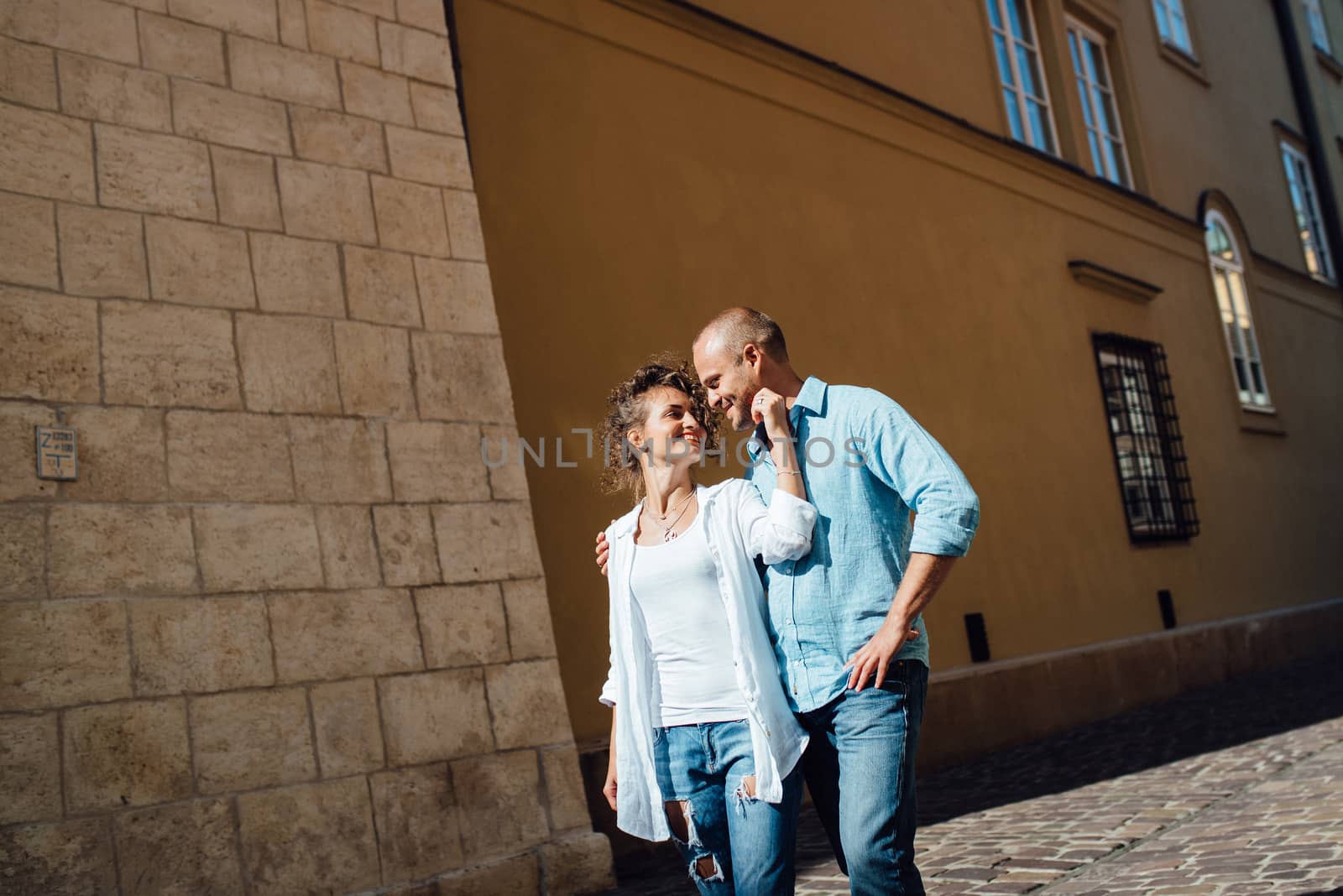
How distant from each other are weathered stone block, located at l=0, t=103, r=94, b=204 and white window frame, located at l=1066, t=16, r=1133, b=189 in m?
9.83

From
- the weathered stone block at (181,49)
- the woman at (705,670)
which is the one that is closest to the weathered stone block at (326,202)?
the weathered stone block at (181,49)

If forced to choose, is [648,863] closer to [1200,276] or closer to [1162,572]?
[1162,572]

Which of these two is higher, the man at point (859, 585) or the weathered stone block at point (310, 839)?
the man at point (859, 585)

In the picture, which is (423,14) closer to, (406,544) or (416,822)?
(406,544)

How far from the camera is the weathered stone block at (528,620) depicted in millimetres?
5453

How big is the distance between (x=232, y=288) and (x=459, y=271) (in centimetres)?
108

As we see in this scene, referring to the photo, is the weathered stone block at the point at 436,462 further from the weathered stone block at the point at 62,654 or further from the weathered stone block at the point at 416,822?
the weathered stone block at the point at 62,654

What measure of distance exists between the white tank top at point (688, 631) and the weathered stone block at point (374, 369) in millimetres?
2657

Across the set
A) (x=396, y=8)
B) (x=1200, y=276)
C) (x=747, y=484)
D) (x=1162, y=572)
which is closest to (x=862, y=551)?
(x=747, y=484)

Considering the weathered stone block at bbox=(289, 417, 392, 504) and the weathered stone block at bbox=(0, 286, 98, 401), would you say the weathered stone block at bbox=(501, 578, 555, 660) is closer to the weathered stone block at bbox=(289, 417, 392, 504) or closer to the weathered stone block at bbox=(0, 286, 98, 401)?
the weathered stone block at bbox=(289, 417, 392, 504)

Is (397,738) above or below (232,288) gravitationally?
below

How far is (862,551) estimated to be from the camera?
2730 millimetres

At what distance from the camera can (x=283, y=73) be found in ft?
17.7

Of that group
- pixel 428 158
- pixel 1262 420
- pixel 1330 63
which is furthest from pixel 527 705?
pixel 1330 63
